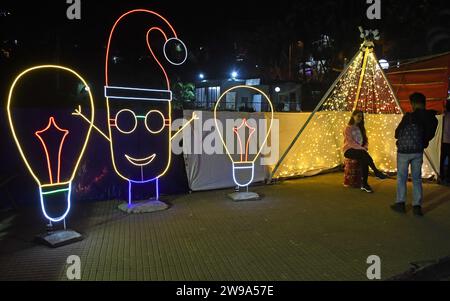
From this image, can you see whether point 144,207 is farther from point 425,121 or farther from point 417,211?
point 425,121

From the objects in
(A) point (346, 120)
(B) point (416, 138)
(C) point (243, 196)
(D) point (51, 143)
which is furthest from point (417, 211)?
(D) point (51, 143)

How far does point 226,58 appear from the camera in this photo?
3047 cm

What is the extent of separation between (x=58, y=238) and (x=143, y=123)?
9.31 feet

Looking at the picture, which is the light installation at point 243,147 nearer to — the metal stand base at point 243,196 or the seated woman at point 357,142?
the metal stand base at point 243,196

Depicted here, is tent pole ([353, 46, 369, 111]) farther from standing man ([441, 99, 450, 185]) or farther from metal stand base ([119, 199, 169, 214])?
metal stand base ([119, 199, 169, 214])

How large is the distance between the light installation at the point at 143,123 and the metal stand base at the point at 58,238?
1496mm

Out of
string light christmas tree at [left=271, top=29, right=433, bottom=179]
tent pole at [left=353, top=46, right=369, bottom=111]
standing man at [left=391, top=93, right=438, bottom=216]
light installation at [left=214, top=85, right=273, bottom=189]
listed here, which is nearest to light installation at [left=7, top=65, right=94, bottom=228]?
light installation at [left=214, top=85, right=273, bottom=189]

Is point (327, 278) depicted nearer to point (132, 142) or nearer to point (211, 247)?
point (211, 247)

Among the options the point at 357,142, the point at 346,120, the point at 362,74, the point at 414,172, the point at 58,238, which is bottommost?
the point at 58,238

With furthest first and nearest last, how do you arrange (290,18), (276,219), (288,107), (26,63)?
1. (288,107)
2. (290,18)
3. (26,63)
4. (276,219)

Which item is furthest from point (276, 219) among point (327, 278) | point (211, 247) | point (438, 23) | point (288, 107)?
A: point (288, 107)

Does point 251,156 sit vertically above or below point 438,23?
below

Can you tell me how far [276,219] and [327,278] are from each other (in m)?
2.28

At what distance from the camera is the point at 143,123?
7.57m
